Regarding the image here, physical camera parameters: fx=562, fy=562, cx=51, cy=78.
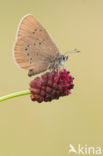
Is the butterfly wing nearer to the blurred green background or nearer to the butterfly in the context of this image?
the butterfly

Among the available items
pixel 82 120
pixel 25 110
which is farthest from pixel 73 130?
pixel 25 110

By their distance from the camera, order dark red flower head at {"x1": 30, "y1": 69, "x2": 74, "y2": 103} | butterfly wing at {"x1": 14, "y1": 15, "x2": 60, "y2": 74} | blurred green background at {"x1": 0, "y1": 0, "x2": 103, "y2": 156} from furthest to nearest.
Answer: blurred green background at {"x1": 0, "y1": 0, "x2": 103, "y2": 156}
butterfly wing at {"x1": 14, "y1": 15, "x2": 60, "y2": 74}
dark red flower head at {"x1": 30, "y1": 69, "x2": 74, "y2": 103}

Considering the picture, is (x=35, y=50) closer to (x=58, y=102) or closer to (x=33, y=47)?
(x=33, y=47)

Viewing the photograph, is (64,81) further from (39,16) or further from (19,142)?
(39,16)

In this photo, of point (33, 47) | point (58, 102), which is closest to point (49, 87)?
point (33, 47)

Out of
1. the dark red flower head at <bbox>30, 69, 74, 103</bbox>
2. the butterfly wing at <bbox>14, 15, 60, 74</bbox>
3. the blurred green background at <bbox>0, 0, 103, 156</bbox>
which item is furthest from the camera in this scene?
the blurred green background at <bbox>0, 0, 103, 156</bbox>

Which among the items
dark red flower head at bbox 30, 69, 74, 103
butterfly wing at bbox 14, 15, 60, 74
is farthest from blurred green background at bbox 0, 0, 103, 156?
dark red flower head at bbox 30, 69, 74, 103

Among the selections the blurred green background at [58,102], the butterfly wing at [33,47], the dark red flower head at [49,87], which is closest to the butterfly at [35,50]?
the butterfly wing at [33,47]
